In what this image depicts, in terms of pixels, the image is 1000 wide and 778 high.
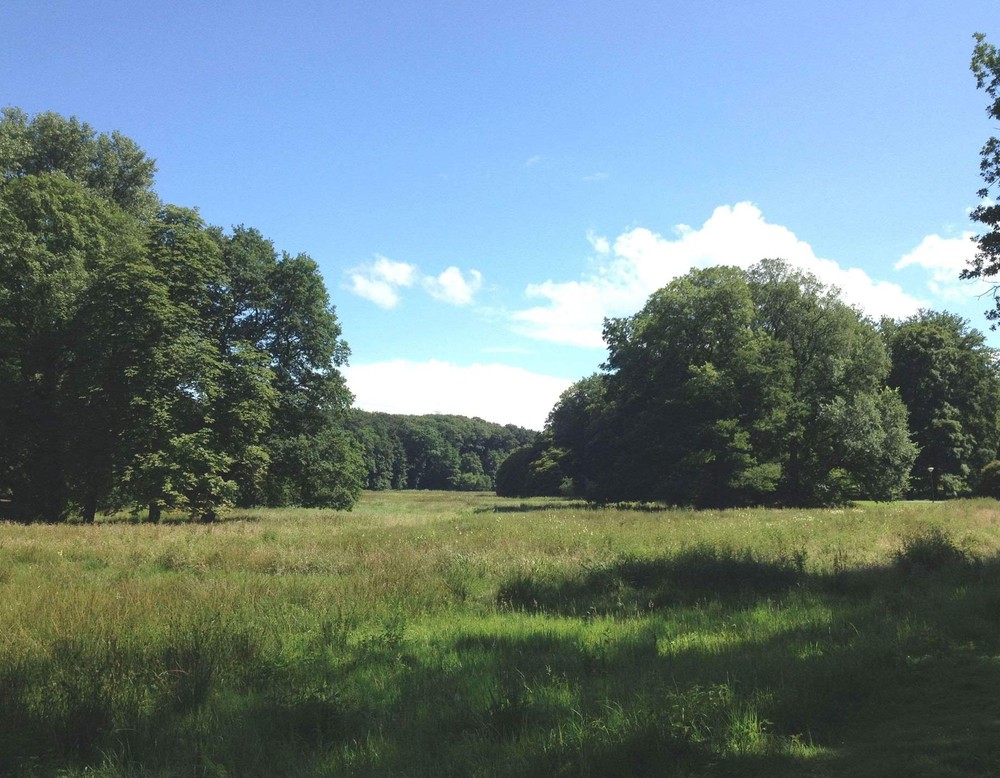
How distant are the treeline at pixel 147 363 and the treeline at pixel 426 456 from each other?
92.0 m

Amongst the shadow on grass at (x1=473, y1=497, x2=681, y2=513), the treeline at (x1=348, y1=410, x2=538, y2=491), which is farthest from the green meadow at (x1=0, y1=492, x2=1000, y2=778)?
the treeline at (x1=348, y1=410, x2=538, y2=491)

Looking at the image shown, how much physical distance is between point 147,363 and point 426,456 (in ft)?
401

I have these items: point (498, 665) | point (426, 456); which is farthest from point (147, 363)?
point (426, 456)

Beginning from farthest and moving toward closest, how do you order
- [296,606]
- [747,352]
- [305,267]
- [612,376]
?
[612,376], [747,352], [305,267], [296,606]

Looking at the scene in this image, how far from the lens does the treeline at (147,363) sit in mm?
25531

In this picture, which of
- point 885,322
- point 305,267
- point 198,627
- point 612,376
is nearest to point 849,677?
point 198,627

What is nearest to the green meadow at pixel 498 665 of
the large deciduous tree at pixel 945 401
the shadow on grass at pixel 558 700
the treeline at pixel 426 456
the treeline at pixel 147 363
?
the shadow on grass at pixel 558 700

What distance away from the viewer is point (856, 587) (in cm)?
1086

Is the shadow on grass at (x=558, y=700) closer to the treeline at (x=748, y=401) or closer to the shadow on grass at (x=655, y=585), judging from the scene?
the shadow on grass at (x=655, y=585)

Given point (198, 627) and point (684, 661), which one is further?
point (198, 627)

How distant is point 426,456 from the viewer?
14638 centimetres

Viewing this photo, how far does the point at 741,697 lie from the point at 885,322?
7363 centimetres

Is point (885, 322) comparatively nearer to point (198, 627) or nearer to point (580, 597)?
point (580, 597)

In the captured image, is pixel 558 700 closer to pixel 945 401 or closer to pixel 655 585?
pixel 655 585
